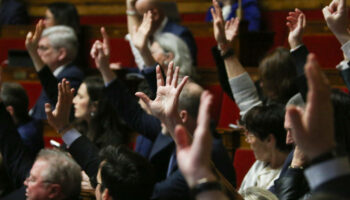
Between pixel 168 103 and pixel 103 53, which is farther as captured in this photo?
pixel 103 53

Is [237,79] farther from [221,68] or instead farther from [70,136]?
[70,136]

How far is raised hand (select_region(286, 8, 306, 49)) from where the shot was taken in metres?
0.90

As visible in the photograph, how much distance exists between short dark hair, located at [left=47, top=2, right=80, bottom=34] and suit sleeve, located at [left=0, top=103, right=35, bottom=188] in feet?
2.77

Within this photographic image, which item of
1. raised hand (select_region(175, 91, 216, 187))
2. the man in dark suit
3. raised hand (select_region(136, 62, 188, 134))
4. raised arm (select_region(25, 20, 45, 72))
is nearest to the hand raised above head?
raised arm (select_region(25, 20, 45, 72))

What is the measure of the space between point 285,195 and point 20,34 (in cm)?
154

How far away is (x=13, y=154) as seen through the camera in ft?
3.71

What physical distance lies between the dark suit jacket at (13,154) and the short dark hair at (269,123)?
0.43 meters

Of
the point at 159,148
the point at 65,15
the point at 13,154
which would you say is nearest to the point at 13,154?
the point at 13,154

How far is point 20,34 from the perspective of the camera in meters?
2.12

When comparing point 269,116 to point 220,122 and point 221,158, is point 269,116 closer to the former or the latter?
point 221,158

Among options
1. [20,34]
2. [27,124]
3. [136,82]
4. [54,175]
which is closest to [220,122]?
[136,82]

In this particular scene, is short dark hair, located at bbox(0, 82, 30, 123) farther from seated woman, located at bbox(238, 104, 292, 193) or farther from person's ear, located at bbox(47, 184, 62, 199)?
seated woman, located at bbox(238, 104, 292, 193)

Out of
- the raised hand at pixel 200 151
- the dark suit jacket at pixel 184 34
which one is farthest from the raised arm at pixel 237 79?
the raised hand at pixel 200 151

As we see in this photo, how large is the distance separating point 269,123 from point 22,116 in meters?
0.71
